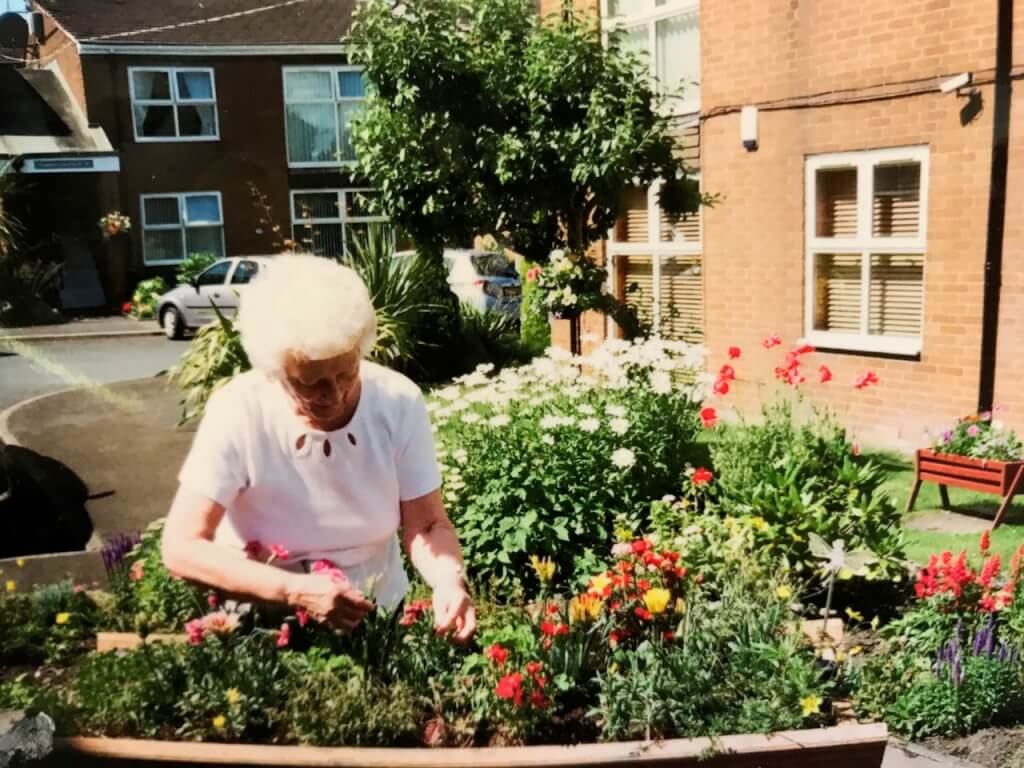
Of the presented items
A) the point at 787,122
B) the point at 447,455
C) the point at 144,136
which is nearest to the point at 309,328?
the point at 144,136

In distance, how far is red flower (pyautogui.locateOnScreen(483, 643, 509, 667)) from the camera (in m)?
2.52

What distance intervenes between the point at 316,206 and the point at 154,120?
0.49 m

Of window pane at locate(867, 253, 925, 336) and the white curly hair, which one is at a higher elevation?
the white curly hair

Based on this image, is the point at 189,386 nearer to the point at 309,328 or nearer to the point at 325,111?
the point at 325,111

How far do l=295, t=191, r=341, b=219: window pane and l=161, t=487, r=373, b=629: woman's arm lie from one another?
3.41ft

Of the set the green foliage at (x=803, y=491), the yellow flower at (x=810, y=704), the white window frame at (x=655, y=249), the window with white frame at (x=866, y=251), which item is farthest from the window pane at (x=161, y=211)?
the window with white frame at (x=866, y=251)

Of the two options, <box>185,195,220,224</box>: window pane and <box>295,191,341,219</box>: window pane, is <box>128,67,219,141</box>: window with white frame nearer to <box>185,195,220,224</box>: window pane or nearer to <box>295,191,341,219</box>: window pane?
<box>185,195,220,224</box>: window pane

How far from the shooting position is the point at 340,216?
2998 mm

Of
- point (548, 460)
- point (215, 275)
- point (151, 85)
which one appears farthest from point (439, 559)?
point (548, 460)

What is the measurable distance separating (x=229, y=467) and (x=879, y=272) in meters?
4.73

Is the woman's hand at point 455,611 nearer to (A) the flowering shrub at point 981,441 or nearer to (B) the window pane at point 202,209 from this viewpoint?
(B) the window pane at point 202,209

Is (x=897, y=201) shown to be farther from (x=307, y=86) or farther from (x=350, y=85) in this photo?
(x=307, y=86)

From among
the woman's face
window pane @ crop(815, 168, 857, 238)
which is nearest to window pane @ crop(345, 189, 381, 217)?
the woman's face

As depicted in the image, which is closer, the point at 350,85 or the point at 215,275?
the point at 215,275
